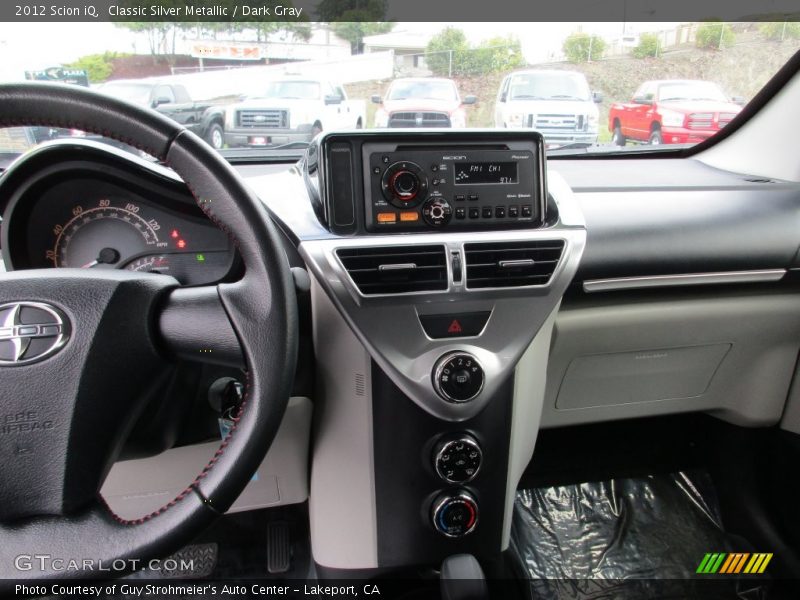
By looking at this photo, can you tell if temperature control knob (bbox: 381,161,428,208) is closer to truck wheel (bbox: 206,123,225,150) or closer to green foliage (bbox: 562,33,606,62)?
truck wheel (bbox: 206,123,225,150)

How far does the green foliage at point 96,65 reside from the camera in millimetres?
1469

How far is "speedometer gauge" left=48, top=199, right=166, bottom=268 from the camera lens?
4.30ft

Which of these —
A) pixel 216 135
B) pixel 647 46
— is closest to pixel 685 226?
pixel 647 46

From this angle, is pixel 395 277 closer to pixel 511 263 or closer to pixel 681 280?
pixel 511 263

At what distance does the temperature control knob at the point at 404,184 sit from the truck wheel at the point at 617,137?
3.83 ft

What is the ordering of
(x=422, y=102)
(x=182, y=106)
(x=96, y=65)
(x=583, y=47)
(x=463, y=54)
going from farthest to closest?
(x=583, y=47), (x=463, y=54), (x=422, y=102), (x=182, y=106), (x=96, y=65)

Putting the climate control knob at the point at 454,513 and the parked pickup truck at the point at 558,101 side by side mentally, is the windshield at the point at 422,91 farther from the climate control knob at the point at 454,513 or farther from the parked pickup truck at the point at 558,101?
the climate control knob at the point at 454,513

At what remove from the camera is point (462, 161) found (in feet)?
4.15

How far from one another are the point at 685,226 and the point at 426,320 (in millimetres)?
918

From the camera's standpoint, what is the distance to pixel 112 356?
941 mm

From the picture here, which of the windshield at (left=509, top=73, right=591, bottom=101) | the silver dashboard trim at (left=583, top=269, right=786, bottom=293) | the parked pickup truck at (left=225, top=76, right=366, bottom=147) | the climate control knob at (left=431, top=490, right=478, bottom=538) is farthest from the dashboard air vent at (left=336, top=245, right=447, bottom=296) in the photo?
A: the windshield at (left=509, top=73, right=591, bottom=101)

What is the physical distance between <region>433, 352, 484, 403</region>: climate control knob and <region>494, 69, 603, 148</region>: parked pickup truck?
1.06 meters

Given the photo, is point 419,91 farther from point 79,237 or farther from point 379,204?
point 79,237

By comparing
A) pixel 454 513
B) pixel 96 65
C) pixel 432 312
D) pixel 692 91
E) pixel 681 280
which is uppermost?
pixel 96 65
